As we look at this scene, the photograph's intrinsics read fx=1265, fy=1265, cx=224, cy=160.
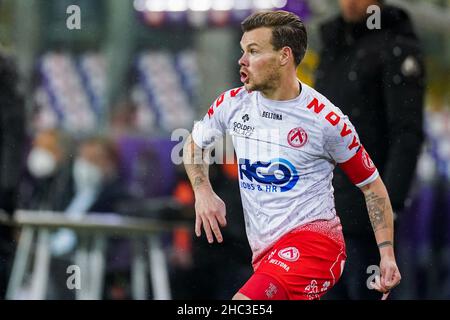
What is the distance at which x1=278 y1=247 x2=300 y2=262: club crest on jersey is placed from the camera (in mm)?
5059

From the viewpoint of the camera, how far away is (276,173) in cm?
507

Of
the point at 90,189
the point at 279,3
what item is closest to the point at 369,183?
the point at 279,3

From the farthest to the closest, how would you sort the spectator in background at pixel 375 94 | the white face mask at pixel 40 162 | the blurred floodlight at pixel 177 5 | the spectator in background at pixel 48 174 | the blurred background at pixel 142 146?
the white face mask at pixel 40 162
the spectator in background at pixel 48 174
the blurred background at pixel 142 146
the blurred floodlight at pixel 177 5
the spectator in background at pixel 375 94

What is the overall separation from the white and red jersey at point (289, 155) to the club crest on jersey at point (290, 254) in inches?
3.6

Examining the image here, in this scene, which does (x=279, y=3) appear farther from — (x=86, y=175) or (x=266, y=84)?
(x=86, y=175)

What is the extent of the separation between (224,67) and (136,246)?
5.65 ft

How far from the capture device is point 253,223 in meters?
5.26

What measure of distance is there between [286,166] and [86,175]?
16.7 feet

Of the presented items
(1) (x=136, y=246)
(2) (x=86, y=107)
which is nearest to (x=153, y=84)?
(2) (x=86, y=107)

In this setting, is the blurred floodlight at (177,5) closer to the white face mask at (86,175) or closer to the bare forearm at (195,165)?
the white face mask at (86,175)

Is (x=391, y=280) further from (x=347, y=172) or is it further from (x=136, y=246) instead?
(x=136, y=246)

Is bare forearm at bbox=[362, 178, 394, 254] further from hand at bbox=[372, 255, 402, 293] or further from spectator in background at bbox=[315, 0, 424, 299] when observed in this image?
spectator in background at bbox=[315, 0, 424, 299]

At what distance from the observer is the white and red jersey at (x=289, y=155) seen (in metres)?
5.07

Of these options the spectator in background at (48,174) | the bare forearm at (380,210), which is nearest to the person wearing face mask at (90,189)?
the spectator in background at (48,174)
